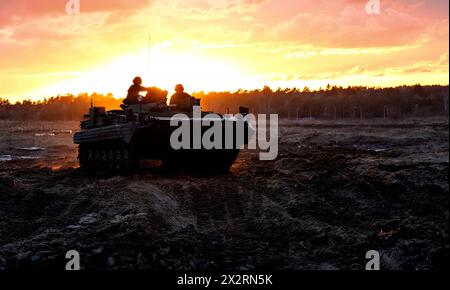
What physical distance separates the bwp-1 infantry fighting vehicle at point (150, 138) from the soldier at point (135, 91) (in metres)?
0.19

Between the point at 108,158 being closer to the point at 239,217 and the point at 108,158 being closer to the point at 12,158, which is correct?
the point at 239,217

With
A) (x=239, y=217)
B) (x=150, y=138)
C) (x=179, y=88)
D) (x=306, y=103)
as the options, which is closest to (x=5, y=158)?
(x=179, y=88)

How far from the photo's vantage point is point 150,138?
1418 centimetres

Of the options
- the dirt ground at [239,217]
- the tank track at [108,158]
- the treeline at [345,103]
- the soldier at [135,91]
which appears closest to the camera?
the dirt ground at [239,217]

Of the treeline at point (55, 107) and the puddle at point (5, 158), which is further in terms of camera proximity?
the treeline at point (55, 107)

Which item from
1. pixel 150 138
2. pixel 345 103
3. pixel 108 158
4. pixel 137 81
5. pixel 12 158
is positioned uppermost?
pixel 137 81

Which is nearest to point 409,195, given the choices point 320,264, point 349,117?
point 320,264

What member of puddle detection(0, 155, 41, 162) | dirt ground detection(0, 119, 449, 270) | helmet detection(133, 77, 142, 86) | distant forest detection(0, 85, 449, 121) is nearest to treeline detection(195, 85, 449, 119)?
distant forest detection(0, 85, 449, 121)

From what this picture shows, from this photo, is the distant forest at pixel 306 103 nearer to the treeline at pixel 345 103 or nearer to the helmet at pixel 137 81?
the treeline at pixel 345 103

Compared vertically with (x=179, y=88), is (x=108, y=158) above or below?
below

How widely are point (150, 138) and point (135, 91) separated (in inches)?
79.0

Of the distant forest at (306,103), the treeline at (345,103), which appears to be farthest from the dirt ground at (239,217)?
the treeline at (345,103)

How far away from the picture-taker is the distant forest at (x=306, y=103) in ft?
140

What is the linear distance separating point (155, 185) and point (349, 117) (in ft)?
103
